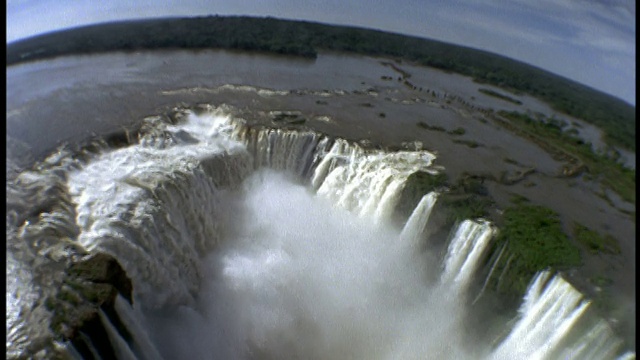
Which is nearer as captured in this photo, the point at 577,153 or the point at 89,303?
the point at 89,303

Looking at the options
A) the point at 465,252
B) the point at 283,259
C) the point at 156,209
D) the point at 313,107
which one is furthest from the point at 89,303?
the point at 313,107

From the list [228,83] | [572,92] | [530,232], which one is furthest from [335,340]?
[572,92]

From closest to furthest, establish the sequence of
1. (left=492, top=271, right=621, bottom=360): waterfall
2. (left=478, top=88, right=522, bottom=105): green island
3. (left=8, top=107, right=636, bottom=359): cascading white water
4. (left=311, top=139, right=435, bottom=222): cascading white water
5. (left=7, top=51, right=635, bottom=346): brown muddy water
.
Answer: (left=492, top=271, right=621, bottom=360): waterfall → (left=8, top=107, right=636, bottom=359): cascading white water → (left=7, top=51, right=635, bottom=346): brown muddy water → (left=311, top=139, right=435, bottom=222): cascading white water → (left=478, top=88, right=522, bottom=105): green island

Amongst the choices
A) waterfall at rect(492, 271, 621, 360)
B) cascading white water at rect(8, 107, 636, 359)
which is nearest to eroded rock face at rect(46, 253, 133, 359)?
cascading white water at rect(8, 107, 636, 359)

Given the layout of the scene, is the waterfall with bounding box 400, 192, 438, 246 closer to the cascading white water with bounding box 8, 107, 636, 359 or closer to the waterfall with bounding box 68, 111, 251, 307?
the cascading white water with bounding box 8, 107, 636, 359

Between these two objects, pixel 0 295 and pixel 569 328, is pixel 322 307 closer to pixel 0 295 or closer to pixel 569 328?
pixel 569 328

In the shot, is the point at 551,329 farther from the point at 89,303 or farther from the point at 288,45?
the point at 288,45

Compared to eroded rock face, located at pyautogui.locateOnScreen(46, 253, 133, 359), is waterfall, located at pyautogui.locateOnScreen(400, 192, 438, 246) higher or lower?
lower
